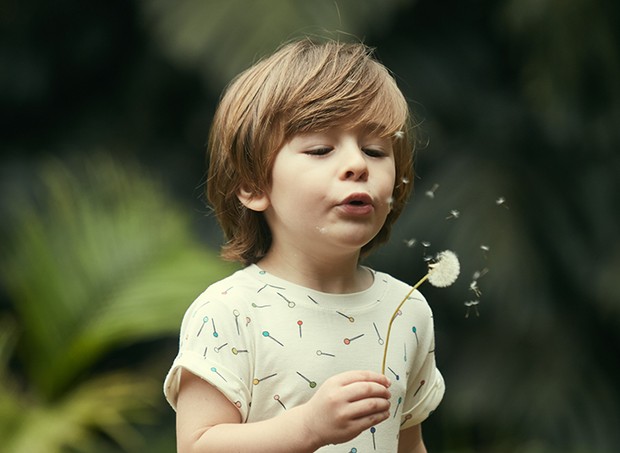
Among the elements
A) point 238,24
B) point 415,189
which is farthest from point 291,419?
point 415,189

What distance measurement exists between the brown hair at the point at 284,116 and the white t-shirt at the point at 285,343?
113 mm

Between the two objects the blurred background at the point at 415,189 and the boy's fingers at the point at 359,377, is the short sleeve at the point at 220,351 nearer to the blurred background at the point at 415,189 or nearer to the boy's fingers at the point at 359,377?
the boy's fingers at the point at 359,377

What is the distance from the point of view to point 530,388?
419 centimetres

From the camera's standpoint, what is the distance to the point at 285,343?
155 cm

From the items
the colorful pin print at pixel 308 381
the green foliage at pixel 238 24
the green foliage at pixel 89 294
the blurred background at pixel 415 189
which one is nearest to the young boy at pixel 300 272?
the colorful pin print at pixel 308 381

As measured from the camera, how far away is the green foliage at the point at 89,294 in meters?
3.38

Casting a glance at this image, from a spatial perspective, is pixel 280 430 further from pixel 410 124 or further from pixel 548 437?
pixel 548 437

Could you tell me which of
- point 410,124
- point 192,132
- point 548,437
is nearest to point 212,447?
point 410,124

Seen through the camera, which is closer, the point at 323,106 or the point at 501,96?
the point at 323,106

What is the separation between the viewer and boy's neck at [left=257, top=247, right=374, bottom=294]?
1628 mm

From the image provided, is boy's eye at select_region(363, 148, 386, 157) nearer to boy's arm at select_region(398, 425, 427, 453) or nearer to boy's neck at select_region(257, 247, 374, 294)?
boy's neck at select_region(257, 247, 374, 294)

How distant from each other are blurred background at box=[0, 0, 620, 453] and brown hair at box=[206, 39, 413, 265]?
5.90ft

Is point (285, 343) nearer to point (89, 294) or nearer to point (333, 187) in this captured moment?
point (333, 187)

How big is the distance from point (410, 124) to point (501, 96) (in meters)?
2.83
